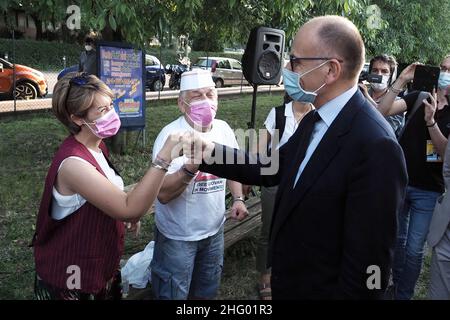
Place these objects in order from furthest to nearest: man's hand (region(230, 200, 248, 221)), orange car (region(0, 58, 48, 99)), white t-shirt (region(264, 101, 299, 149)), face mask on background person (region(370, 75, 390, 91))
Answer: orange car (region(0, 58, 48, 99)), face mask on background person (region(370, 75, 390, 91)), white t-shirt (region(264, 101, 299, 149)), man's hand (region(230, 200, 248, 221))

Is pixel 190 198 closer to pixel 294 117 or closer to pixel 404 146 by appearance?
pixel 294 117

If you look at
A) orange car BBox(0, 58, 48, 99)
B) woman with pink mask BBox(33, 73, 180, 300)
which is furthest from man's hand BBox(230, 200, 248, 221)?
orange car BBox(0, 58, 48, 99)

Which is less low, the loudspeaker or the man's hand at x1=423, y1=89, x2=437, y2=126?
the loudspeaker

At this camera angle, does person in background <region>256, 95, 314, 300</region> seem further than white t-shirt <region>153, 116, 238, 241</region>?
Yes

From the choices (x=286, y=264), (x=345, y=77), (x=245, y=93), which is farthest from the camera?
(x=245, y=93)

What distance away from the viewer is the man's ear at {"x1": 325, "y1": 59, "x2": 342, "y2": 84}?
5.37 ft

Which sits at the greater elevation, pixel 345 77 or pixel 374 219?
pixel 345 77

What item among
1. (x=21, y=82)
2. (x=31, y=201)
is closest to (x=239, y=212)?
(x=31, y=201)

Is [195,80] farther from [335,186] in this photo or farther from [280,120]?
[335,186]

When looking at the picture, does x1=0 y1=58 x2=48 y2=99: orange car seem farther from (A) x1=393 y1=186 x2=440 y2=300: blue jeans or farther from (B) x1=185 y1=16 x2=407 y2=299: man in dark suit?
(B) x1=185 y1=16 x2=407 y2=299: man in dark suit

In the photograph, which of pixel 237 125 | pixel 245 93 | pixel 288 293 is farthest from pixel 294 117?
pixel 245 93

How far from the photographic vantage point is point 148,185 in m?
1.83

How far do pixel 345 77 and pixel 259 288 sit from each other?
8.41ft

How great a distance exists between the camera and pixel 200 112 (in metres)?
2.52
